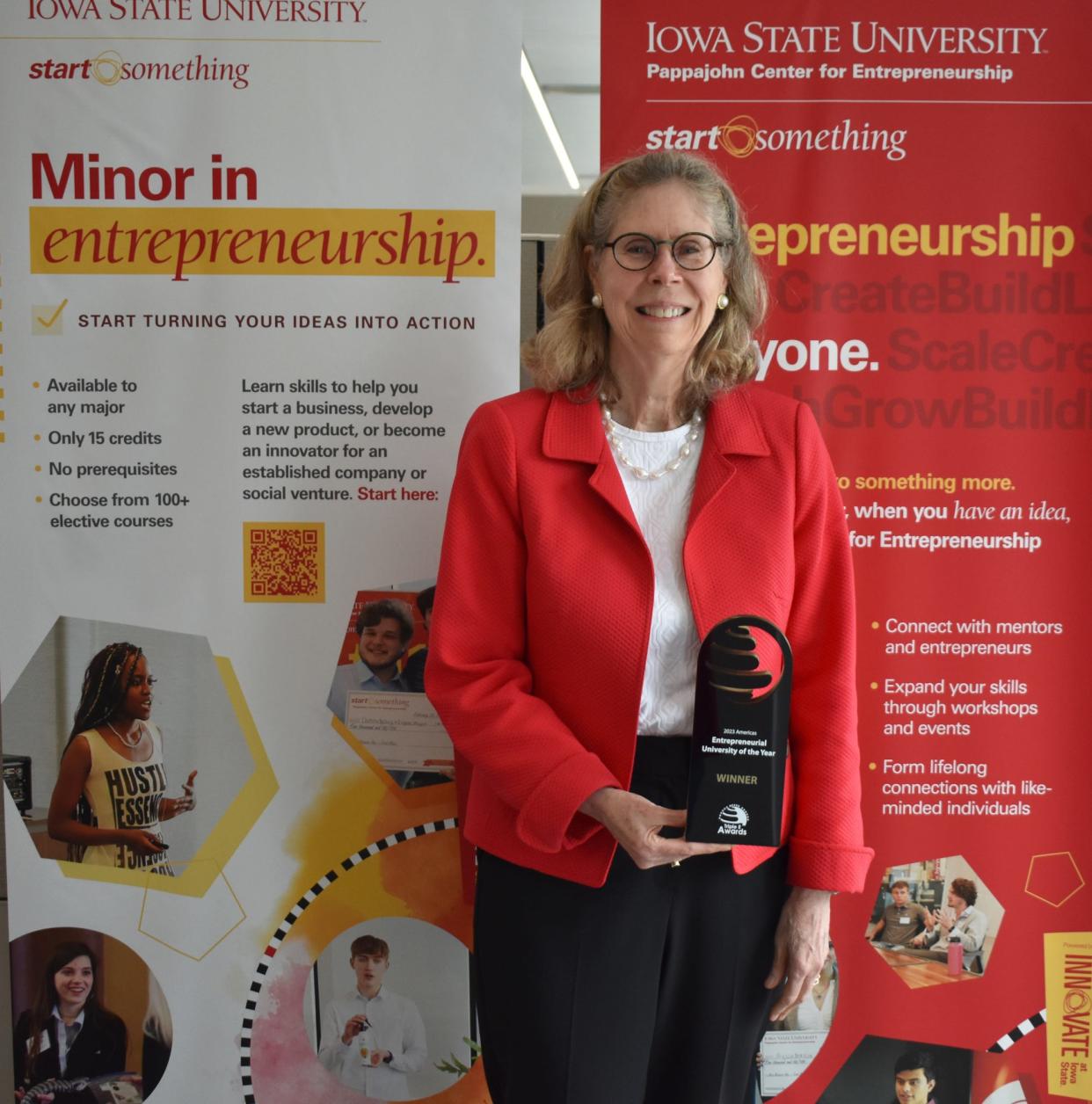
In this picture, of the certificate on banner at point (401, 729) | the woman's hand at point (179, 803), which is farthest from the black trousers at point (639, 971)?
the woman's hand at point (179, 803)

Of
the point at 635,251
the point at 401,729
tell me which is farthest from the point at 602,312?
the point at 401,729

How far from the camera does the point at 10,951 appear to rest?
7.23ft

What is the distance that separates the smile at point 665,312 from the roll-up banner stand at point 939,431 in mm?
479

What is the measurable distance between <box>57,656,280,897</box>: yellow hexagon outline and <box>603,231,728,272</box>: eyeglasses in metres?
1.13

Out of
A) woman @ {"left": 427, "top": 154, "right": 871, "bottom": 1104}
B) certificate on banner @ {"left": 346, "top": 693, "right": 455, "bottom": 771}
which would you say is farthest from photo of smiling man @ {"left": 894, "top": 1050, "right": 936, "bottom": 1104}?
certificate on banner @ {"left": 346, "top": 693, "right": 455, "bottom": 771}

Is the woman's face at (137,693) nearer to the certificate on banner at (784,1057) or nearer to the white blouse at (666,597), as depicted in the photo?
the white blouse at (666,597)

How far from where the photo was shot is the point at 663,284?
5.43 feet

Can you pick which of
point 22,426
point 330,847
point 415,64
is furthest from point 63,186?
point 330,847

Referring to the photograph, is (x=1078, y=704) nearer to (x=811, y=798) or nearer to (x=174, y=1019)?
(x=811, y=798)

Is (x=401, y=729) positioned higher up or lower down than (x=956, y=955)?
higher up

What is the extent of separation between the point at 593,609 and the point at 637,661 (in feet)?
0.31

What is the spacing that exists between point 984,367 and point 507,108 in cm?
103

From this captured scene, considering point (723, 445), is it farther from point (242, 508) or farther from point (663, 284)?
point (242, 508)

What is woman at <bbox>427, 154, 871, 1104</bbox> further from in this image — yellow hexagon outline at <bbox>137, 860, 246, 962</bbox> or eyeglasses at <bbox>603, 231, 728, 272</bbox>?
yellow hexagon outline at <bbox>137, 860, 246, 962</bbox>
